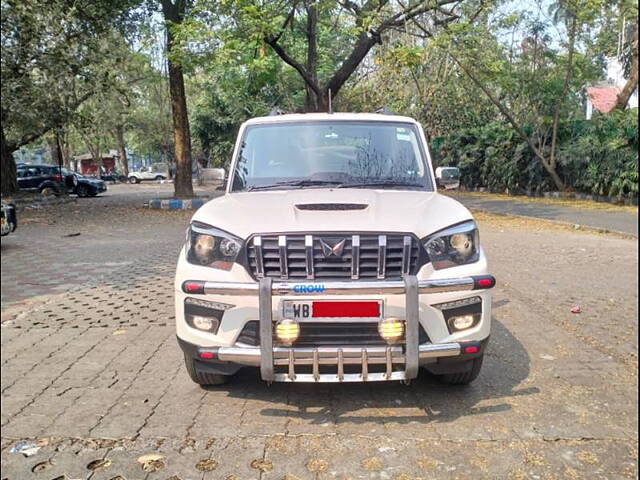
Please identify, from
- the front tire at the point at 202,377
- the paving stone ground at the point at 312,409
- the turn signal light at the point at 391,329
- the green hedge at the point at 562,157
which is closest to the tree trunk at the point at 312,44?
the green hedge at the point at 562,157

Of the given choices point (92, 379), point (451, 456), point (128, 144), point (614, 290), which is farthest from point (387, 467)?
point (128, 144)

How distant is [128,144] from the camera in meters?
67.5

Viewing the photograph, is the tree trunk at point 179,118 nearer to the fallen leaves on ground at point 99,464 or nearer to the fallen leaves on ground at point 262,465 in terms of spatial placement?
the fallen leaves on ground at point 99,464

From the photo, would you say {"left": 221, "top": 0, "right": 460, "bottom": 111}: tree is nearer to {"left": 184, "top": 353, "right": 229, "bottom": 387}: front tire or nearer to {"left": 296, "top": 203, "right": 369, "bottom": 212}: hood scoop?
{"left": 296, "top": 203, "right": 369, "bottom": 212}: hood scoop

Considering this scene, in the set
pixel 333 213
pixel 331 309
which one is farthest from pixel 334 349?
pixel 333 213

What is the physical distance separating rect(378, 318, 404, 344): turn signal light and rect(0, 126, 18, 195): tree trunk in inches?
899

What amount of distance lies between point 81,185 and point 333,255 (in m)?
29.2

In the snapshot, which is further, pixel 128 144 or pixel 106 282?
pixel 128 144

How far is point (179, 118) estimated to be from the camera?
18578mm

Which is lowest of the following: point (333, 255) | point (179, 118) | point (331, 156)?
point (333, 255)

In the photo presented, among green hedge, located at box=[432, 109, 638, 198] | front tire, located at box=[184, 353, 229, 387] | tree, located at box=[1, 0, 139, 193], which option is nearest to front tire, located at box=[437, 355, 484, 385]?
front tire, located at box=[184, 353, 229, 387]

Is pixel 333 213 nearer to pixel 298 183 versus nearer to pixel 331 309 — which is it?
pixel 331 309

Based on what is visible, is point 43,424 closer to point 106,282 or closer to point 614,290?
point 106,282

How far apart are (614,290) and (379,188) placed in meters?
4.22
